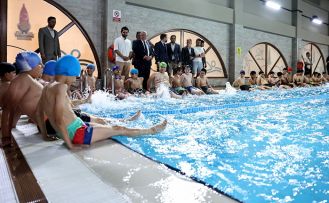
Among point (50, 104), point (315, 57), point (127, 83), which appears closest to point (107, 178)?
point (50, 104)

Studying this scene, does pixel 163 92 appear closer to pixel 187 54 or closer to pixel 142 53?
pixel 142 53

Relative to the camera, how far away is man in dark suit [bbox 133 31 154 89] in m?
9.70

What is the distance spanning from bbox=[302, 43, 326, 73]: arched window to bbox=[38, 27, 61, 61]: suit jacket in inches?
760

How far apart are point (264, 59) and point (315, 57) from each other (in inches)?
297

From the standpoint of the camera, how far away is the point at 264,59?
1870 centimetres

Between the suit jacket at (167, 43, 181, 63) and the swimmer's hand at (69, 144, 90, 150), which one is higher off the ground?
the suit jacket at (167, 43, 181, 63)

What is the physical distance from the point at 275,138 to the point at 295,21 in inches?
767

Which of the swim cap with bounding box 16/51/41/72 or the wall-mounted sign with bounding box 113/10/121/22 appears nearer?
the swim cap with bounding box 16/51/41/72

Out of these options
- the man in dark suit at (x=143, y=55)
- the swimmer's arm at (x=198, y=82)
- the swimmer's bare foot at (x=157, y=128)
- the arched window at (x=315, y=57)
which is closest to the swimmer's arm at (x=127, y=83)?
the man in dark suit at (x=143, y=55)

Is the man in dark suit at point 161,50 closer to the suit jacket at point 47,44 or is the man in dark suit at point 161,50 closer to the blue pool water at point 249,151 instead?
the suit jacket at point 47,44

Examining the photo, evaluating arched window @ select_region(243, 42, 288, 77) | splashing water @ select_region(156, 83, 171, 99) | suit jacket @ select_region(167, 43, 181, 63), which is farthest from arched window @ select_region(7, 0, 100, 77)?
arched window @ select_region(243, 42, 288, 77)

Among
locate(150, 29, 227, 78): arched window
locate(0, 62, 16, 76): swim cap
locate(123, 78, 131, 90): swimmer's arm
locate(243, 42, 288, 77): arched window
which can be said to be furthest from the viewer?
locate(243, 42, 288, 77): arched window

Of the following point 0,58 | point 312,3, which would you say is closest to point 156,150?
point 0,58

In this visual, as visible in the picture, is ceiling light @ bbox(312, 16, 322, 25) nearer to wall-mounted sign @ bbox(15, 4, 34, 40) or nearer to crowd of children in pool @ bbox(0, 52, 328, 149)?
wall-mounted sign @ bbox(15, 4, 34, 40)
